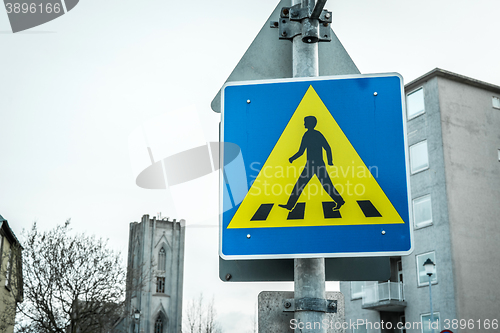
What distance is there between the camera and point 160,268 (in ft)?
324

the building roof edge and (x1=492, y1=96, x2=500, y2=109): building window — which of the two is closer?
the building roof edge

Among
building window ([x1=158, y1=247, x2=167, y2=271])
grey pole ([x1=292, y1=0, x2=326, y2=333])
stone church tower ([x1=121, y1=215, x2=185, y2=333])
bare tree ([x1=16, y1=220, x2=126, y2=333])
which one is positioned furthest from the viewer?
building window ([x1=158, y1=247, x2=167, y2=271])

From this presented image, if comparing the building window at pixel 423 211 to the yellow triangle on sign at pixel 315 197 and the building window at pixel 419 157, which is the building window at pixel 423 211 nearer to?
the building window at pixel 419 157

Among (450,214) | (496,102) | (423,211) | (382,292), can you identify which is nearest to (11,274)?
(382,292)

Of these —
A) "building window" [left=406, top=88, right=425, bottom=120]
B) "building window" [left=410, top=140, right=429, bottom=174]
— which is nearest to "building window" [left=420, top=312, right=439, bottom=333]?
"building window" [left=410, top=140, right=429, bottom=174]

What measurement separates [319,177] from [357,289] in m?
31.8

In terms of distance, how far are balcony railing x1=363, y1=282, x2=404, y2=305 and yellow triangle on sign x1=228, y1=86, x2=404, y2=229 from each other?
93.1 ft

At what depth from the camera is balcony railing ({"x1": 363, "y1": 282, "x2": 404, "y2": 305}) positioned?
29891mm

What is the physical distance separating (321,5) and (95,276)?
2740 cm

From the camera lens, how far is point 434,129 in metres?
30.2

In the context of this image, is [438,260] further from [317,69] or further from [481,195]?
[317,69]

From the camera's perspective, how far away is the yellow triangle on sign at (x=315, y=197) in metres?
2.83

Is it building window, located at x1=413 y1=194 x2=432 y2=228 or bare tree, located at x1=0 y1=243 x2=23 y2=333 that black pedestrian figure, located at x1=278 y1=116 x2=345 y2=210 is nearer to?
building window, located at x1=413 y1=194 x2=432 y2=228

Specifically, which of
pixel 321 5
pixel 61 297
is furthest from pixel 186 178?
pixel 61 297
